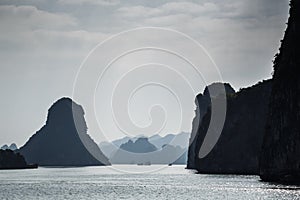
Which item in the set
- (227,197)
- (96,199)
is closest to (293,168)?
(227,197)

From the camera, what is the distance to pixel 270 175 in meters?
136

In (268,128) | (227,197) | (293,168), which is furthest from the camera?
(268,128)

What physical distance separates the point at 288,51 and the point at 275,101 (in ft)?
37.8

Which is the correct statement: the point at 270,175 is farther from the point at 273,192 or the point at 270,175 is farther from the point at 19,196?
the point at 19,196

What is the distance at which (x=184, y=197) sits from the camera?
320 ft

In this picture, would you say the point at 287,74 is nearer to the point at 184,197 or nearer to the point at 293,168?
the point at 293,168

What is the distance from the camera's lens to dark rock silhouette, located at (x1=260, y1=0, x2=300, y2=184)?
12506 centimetres

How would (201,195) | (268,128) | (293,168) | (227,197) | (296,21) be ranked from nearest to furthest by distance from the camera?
(227,197) < (201,195) < (293,168) < (296,21) < (268,128)

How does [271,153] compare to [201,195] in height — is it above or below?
above

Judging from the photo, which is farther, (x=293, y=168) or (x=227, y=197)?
(x=293, y=168)

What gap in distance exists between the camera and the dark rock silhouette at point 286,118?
12506cm

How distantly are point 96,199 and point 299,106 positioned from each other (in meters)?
49.7

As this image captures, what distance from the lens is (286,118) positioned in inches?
5153

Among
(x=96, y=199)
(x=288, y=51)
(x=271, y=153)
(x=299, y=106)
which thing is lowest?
(x=96, y=199)
